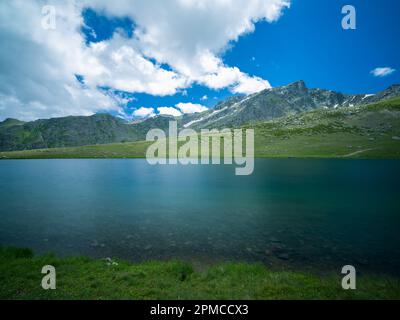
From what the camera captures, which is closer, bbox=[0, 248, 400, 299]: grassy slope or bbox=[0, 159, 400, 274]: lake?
bbox=[0, 248, 400, 299]: grassy slope

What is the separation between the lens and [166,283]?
15.1 meters

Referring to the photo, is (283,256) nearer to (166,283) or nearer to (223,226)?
(223,226)

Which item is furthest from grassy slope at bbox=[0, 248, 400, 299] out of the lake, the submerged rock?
the lake

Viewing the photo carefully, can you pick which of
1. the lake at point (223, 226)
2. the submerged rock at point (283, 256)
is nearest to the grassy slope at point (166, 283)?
the submerged rock at point (283, 256)

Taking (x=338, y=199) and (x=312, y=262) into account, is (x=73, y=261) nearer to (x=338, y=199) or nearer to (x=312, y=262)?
A: (x=312, y=262)

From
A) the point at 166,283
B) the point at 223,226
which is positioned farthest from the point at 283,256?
the point at 166,283

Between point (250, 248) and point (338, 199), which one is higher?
point (338, 199)

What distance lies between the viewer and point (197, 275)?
1720 centimetres

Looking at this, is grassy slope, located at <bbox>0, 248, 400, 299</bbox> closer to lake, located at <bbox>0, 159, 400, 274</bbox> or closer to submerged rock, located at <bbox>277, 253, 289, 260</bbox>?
submerged rock, located at <bbox>277, 253, 289, 260</bbox>

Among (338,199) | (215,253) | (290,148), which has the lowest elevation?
(215,253)

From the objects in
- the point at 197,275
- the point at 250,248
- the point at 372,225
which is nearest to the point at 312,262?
the point at 250,248

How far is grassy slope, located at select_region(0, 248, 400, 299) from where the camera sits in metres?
13.2
